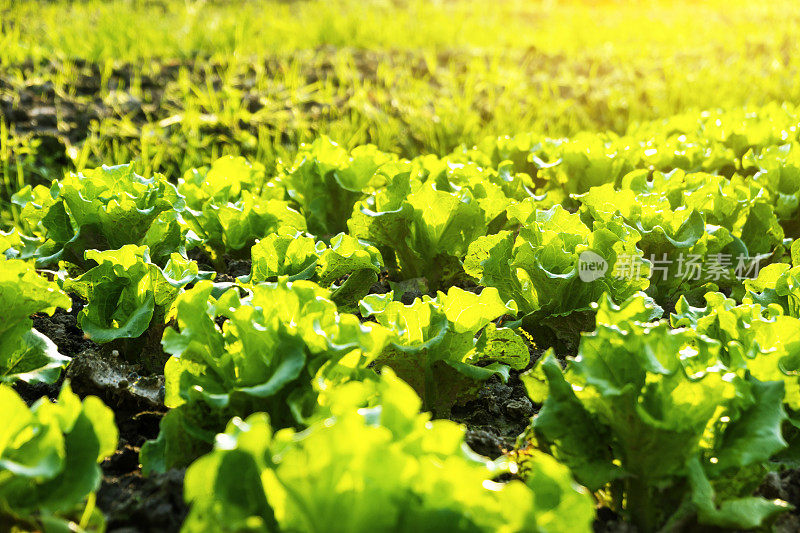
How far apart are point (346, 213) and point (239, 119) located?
1930mm

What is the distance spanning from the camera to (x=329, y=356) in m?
1.64

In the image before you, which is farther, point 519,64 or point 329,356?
point 519,64

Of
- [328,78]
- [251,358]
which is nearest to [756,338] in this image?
[251,358]

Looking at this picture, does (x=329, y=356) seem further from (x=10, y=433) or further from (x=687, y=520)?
(x=687, y=520)

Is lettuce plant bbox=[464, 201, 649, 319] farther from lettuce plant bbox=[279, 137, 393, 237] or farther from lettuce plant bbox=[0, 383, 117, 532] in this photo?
lettuce plant bbox=[0, 383, 117, 532]

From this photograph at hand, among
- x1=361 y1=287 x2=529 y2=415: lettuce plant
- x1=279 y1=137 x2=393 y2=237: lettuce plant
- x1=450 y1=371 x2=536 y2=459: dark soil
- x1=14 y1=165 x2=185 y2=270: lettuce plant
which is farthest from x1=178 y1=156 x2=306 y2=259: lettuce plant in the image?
x1=450 y1=371 x2=536 y2=459: dark soil

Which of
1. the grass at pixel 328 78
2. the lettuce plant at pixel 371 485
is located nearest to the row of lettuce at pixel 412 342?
the lettuce plant at pixel 371 485

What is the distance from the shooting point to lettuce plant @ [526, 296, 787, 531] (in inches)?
59.5

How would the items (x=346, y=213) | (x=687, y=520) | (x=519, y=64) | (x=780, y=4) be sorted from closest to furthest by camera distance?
(x=687, y=520)
(x=346, y=213)
(x=519, y=64)
(x=780, y=4)

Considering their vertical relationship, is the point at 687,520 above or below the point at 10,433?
below

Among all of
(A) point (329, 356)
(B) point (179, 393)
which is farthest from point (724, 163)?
(B) point (179, 393)

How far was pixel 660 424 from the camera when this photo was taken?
1495mm

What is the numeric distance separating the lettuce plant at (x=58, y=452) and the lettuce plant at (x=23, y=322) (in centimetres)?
42

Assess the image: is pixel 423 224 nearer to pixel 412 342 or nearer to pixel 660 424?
pixel 412 342
